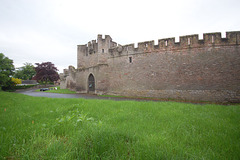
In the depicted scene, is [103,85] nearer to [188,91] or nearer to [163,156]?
[188,91]

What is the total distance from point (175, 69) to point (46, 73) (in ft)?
167

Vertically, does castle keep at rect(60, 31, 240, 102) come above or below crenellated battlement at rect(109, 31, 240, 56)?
below

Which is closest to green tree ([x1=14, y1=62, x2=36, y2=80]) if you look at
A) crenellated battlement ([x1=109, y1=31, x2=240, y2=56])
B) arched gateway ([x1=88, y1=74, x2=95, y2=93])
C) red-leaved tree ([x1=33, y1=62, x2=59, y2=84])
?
red-leaved tree ([x1=33, y1=62, x2=59, y2=84])

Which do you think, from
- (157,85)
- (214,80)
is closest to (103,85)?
(157,85)

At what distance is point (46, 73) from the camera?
44719mm

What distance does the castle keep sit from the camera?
39.5ft

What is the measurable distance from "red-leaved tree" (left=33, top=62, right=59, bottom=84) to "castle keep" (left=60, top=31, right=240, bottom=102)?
36032 millimetres

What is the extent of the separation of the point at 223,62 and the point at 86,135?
1711cm

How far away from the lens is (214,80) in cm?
1244

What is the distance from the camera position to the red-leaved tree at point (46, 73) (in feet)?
144

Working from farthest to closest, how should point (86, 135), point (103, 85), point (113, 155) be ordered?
point (103, 85), point (86, 135), point (113, 155)

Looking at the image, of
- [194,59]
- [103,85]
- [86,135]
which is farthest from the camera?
[103,85]

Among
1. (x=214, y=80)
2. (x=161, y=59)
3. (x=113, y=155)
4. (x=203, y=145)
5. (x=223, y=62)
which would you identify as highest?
(x=161, y=59)

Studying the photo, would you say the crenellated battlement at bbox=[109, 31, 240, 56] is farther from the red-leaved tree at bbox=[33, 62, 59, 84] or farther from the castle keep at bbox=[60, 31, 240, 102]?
the red-leaved tree at bbox=[33, 62, 59, 84]
